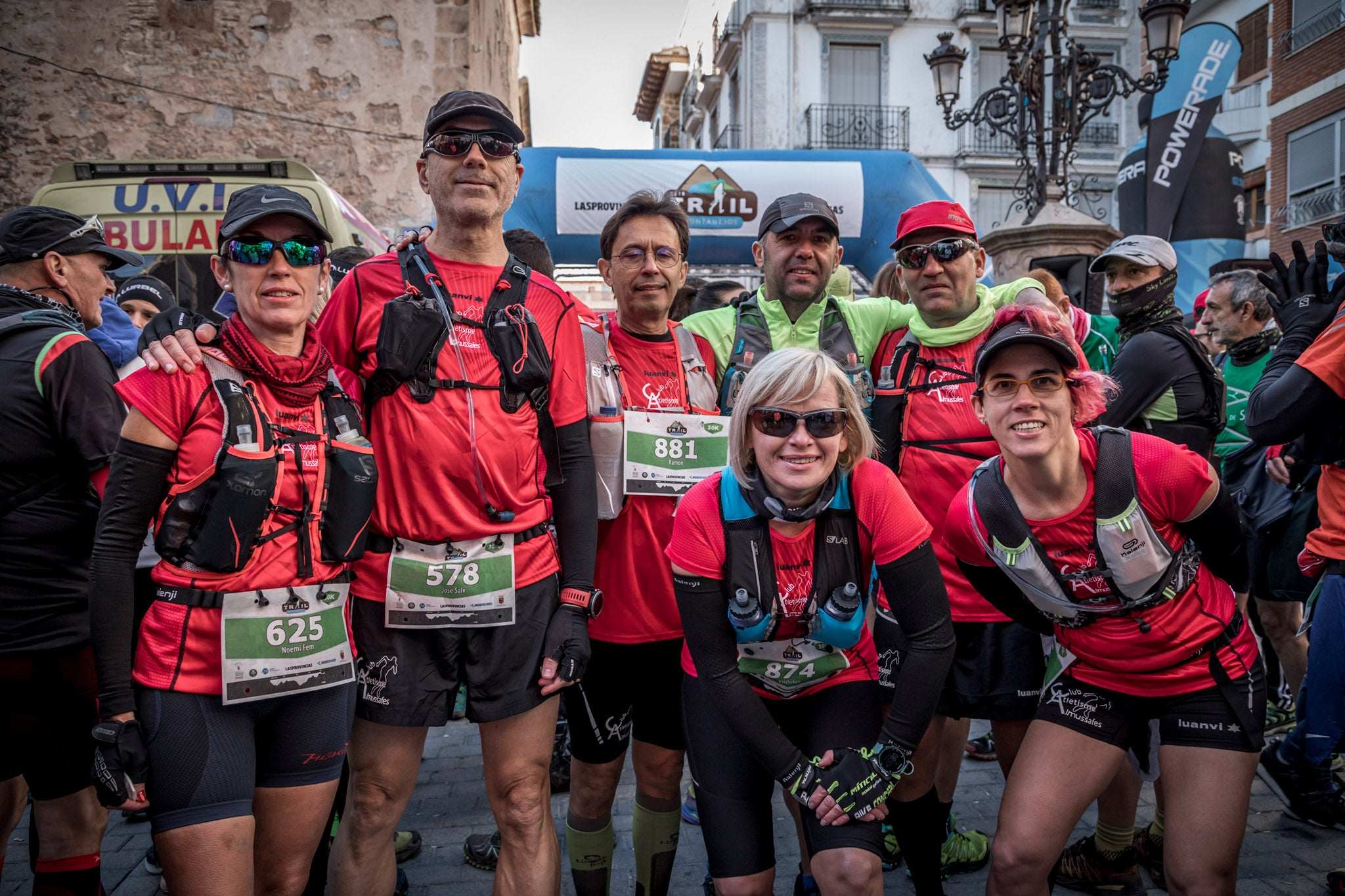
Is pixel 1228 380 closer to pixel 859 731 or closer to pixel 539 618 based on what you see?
pixel 859 731

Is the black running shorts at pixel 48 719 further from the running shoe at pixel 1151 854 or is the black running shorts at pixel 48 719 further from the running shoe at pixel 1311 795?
the running shoe at pixel 1311 795

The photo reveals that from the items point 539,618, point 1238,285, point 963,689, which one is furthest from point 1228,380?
point 539,618

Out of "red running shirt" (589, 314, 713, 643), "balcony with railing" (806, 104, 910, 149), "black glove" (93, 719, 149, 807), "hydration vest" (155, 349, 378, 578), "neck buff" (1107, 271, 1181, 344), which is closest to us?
"black glove" (93, 719, 149, 807)

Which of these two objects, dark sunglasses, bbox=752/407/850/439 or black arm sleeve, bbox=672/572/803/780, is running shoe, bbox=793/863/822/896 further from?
dark sunglasses, bbox=752/407/850/439

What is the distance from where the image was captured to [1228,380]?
5.08 meters

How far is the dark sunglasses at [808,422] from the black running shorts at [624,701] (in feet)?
2.93

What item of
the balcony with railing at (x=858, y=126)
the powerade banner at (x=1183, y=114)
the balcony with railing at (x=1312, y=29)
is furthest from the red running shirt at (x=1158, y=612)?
the balcony with railing at (x=1312, y=29)

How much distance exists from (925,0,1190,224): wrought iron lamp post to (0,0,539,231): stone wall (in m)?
6.83

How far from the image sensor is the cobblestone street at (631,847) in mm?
3205

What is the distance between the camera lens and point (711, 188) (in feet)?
34.0

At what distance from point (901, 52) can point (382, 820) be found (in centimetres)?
2552

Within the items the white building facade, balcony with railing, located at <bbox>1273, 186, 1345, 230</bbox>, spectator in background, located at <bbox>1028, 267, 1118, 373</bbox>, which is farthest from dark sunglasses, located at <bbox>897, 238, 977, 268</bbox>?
the white building facade

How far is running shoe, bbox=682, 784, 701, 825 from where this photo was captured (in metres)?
3.89

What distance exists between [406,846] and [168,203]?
194 inches
